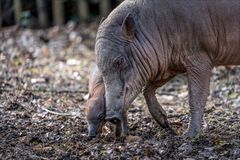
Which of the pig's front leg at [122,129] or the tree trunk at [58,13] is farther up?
the tree trunk at [58,13]

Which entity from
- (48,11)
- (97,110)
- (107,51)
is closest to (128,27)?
(107,51)

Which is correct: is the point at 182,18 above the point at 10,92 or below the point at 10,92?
above

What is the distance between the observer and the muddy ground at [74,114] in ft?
19.6

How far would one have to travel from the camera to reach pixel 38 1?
14586mm

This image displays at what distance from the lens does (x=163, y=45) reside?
640 centimetres

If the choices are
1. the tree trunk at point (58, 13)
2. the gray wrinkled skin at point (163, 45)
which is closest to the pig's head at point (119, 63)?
the gray wrinkled skin at point (163, 45)

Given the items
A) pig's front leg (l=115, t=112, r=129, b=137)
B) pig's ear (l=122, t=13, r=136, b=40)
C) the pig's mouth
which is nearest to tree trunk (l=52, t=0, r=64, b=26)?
pig's front leg (l=115, t=112, r=129, b=137)

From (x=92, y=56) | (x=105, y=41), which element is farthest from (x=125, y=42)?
(x=92, y=56)

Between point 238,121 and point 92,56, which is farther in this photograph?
point 92,56

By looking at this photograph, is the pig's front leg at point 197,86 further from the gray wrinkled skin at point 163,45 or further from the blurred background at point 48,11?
the blurred background at point 48,11

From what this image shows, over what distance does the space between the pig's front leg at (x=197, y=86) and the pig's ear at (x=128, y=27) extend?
582 millimetres

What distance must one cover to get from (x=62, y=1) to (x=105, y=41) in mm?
8526

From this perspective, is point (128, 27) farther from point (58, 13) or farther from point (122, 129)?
point (58, 13)

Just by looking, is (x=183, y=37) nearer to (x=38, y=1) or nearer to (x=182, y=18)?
(x=182, y=18)
